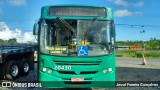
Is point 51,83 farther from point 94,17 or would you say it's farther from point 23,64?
point 23,64

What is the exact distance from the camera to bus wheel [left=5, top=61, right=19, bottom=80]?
45.9 feet

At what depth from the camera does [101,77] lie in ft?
33.7

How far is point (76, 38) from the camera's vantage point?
10227 millimetres

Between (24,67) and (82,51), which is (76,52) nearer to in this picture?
(82,51)

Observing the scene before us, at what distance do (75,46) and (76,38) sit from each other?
0.89 ft

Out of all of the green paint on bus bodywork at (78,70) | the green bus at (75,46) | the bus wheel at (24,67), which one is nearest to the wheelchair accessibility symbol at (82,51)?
the green bus at (75,46)

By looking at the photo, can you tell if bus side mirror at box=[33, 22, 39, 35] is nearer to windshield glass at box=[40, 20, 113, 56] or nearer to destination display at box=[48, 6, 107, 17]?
windshield glass at box=[40, 20, 113, 56]

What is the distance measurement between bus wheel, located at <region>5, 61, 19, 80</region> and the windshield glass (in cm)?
431

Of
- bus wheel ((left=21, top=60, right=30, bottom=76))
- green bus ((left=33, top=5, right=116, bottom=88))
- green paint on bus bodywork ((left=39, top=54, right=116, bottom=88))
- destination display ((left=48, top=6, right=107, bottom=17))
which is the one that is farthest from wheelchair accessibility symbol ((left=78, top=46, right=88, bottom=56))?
bus wheel ((left=21, top=60, right=30, bottom=76))

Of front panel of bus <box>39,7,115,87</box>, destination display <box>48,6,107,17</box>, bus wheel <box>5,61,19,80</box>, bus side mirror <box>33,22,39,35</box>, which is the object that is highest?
destination display <box>48,6,107,17</box>

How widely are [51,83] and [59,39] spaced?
1.49 metres

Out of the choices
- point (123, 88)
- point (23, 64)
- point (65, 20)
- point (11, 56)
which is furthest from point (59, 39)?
point (23, 64)

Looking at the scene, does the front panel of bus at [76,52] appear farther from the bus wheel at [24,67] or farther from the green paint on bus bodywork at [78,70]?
the bus wheel at [24,67]

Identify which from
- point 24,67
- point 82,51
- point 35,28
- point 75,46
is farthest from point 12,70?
point 82,51
